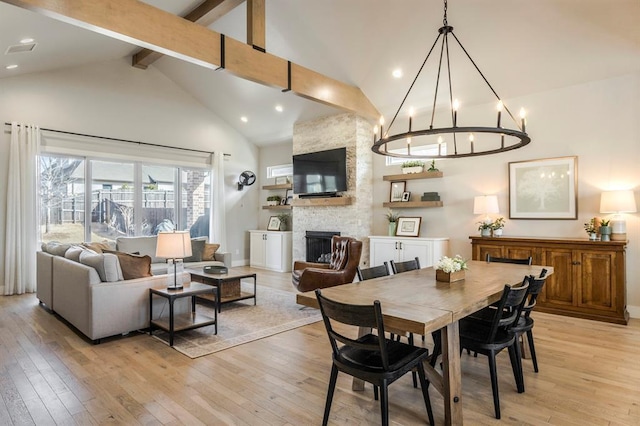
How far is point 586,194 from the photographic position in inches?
195

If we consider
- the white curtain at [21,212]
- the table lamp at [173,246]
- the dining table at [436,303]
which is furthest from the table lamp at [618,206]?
the white curtain at [21,212]

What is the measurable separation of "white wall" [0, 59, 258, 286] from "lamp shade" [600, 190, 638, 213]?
23.4ft

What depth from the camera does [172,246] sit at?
12.6ft

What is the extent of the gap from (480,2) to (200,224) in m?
6.84

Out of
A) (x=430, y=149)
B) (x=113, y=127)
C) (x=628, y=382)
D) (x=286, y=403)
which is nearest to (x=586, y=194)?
(x=430, y=149)

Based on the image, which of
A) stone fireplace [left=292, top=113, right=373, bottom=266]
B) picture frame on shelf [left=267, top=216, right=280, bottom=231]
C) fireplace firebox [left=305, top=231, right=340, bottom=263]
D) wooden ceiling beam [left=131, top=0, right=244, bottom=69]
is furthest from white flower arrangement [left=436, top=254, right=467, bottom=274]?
picture frame on shelf [left=267, top=216, right=280, bottom=231]

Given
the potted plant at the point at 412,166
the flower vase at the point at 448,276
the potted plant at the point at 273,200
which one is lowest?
the flower vase at the point at 448,276

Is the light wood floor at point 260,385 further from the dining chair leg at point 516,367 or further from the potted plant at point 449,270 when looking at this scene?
the potted plant at point 449,270

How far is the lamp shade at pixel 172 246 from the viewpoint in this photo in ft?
12.5

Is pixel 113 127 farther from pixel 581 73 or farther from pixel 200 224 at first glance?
pixel 581 73

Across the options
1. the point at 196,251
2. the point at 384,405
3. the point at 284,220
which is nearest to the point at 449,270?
the point at 384,405

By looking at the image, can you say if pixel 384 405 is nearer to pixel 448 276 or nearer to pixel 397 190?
pixel 448 276

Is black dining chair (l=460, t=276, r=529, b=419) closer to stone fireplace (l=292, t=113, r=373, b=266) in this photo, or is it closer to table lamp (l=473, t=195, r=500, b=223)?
table lamp (l=473, t=195, r=500, b=223)

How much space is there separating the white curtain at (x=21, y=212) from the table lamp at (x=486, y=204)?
700 centimetres
